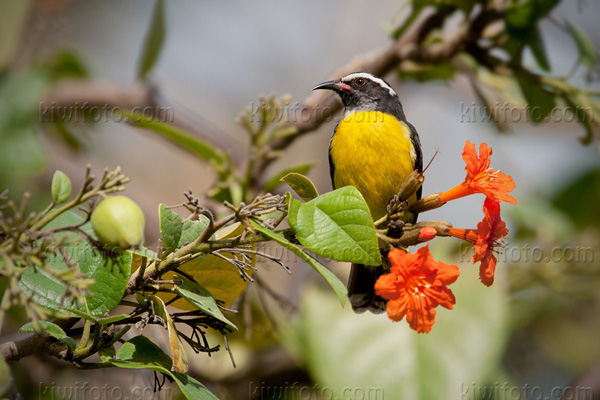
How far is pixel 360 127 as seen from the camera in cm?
317

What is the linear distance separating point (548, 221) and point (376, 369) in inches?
66.4

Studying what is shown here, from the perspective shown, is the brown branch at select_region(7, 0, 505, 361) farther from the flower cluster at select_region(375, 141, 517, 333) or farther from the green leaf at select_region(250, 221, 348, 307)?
the green leaf at select_region(250, 221, 348, 307)

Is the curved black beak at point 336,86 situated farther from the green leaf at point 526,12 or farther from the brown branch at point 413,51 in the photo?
the green leaf at point 526,12

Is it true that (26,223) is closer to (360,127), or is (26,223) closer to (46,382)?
(46,382)

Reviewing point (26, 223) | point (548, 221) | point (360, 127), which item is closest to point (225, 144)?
point (360, 127)

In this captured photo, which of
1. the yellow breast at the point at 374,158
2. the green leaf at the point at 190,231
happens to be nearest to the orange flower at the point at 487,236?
the green leaf at the point at 190,231

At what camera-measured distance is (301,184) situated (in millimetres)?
1424

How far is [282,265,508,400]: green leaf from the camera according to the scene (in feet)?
9.27

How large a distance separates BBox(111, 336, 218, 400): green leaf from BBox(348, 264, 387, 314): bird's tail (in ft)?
4.96

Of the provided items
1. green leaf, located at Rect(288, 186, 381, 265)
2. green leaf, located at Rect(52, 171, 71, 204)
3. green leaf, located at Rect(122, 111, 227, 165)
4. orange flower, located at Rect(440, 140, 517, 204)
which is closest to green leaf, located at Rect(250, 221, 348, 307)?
green leaf, located at Rect(288, 186, 381, 265)

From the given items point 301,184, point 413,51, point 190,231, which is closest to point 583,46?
point 413,51

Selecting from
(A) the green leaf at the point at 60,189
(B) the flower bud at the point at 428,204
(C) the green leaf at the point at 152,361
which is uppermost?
(A) the green leaf at the point at 60,189

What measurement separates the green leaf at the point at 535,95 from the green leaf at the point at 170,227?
268 centimetres

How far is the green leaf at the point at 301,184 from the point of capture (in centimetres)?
140
